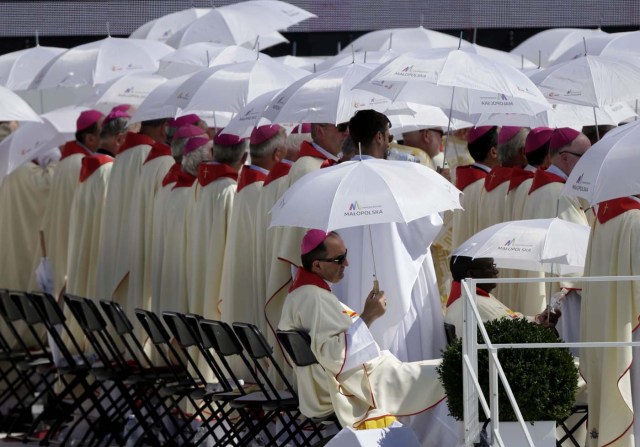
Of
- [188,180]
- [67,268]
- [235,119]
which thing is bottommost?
[67,268]

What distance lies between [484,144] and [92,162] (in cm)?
337

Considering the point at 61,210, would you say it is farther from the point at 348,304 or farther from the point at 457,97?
the point at 348,304

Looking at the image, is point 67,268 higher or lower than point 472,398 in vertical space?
lower

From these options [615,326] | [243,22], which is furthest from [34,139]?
[615,326]

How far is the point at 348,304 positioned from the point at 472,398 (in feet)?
6.89

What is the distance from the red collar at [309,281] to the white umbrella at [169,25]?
8644 mm

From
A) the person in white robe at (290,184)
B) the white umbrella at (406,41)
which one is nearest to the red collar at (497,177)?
the person in white robe at (290,184)

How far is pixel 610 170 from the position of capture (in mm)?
7641

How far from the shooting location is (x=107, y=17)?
Result: 19.6m

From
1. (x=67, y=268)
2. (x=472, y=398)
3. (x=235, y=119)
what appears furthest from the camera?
(x=67, y=268)

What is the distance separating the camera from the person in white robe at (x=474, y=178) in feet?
36.5

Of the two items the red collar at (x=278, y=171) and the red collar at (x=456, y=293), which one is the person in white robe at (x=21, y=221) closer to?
the red collar at (x=278, y=171)

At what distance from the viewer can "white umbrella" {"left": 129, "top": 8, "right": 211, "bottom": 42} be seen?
17.0 metres

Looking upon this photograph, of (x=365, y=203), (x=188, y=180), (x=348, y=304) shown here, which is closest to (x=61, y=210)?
(x=188, y=180)
